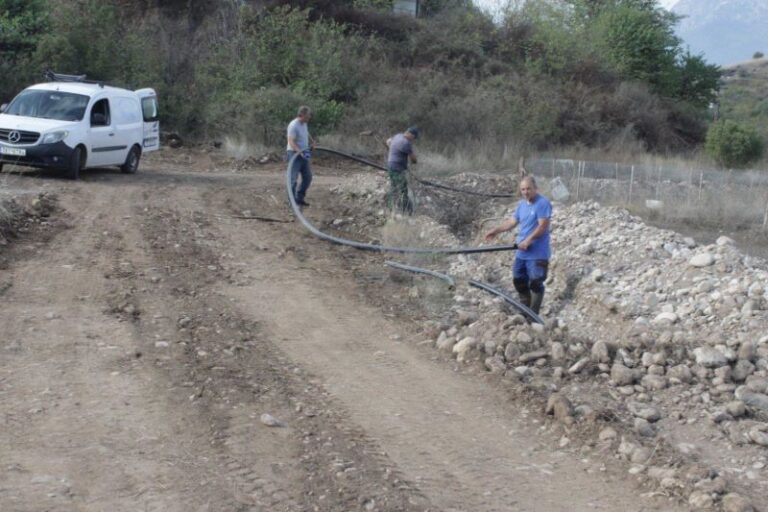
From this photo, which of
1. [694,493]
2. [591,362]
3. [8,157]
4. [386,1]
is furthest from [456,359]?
[386,1]

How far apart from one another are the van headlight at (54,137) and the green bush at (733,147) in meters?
26.5

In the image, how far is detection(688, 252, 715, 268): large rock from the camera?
1242 cm

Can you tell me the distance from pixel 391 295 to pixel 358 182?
22.5 feet

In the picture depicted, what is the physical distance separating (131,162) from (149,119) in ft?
4.28

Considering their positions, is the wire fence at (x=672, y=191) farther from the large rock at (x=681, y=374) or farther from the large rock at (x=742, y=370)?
the large rock at (x=681, y=374)

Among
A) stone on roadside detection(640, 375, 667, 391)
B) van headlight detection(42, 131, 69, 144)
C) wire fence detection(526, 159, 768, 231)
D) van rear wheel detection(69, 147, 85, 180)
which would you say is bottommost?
wire fence detection(526, 159, 768, 231)

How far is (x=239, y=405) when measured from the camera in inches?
264

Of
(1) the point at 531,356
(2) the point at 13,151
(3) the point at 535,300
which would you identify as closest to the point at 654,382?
(1) the point at 531,356

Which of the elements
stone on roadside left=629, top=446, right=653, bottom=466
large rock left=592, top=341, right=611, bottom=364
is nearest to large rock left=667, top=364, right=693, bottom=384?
large rock left=592, top=341, right=611, bottom=364

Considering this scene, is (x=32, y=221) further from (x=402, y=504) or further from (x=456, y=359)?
(x=402, y=504)

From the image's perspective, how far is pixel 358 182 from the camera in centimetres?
1742

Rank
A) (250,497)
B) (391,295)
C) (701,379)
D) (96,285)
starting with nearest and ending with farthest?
(250,497) → (701,379) → (96,285) → (391,295)

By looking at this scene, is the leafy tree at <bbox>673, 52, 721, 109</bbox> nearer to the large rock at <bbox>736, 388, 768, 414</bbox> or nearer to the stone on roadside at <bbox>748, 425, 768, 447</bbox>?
the large rock at <bbox>736, 388, 768, 414</bbox>

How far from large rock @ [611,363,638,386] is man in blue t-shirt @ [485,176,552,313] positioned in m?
2.80
